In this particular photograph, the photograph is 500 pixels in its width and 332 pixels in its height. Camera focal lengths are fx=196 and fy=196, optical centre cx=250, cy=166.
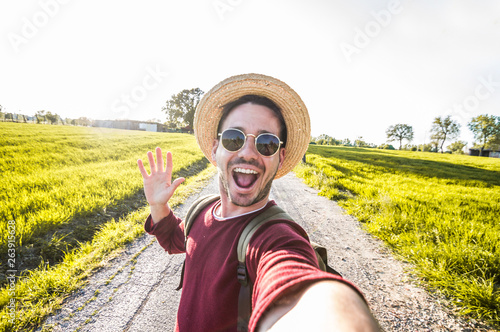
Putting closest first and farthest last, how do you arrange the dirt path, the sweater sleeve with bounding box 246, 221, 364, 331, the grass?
the sweater sleeve with bounding box 246, 221, 364, 331, the dirt path, the grass

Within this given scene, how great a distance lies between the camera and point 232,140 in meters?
1.73

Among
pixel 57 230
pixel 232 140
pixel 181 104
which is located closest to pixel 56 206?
pixel 57 230

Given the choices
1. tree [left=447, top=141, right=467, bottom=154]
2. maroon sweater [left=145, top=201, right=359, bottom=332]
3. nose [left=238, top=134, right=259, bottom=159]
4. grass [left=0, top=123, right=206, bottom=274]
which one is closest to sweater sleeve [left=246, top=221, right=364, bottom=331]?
maroon sweater [left=145, top=201, right=359, bottom=332]

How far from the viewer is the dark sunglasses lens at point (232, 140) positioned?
169 cm

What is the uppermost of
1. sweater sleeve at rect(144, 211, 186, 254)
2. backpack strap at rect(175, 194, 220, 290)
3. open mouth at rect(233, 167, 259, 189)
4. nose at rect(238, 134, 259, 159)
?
nose at rect(238, 134, 259, 159)

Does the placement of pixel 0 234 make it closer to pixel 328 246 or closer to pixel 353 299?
pixel 353 299

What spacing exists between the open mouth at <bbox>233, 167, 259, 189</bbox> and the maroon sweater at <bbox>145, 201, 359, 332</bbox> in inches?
9.7

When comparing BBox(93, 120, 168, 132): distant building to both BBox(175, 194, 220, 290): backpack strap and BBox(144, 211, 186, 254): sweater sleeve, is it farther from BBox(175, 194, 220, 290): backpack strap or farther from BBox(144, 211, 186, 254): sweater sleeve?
BBox(175, 194, 220, 290): backpack strap

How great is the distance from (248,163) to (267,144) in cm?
25

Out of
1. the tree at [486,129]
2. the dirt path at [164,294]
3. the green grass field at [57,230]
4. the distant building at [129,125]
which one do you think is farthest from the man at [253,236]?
the tree at [486,129]

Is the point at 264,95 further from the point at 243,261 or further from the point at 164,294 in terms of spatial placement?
the point at 164,294

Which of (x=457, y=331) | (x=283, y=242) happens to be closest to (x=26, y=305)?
(x=283, y=242)

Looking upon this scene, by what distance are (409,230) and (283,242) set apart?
432 centimetres

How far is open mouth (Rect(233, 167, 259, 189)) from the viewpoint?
1.65m
